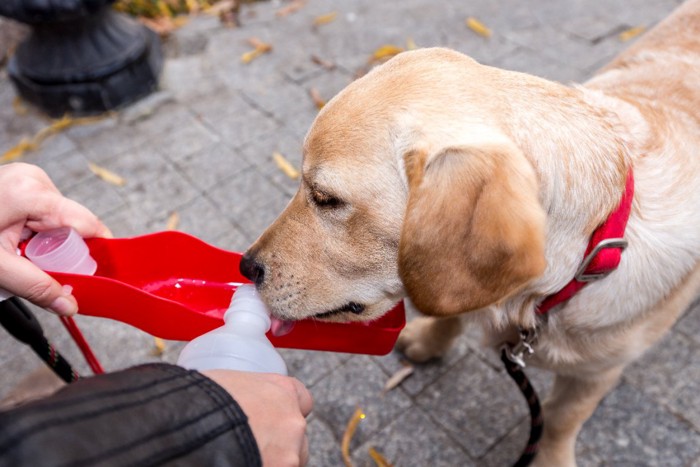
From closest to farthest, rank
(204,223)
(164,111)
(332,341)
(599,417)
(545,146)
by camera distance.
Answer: (545,146) → (332,341) → (599,417) → (204,223) → (164,111)

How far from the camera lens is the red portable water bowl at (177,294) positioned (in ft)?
6.53

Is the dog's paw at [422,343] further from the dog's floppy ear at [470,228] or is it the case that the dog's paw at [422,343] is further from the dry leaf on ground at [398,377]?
the dog's floppy ear at [470,228]

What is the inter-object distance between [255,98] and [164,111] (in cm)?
77

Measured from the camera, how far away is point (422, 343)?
318 cm

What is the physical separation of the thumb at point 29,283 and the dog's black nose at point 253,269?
0.58 meters

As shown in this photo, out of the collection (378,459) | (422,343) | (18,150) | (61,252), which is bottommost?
(378,459)

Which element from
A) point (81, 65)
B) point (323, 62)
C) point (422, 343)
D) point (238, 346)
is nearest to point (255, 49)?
point (323, 62)

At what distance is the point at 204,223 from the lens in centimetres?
403

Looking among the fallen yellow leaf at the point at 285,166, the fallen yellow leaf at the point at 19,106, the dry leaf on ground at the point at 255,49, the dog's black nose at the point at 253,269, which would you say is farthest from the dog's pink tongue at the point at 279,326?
the fallen yellow leaf at the point at 19,106

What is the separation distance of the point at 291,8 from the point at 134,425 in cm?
559

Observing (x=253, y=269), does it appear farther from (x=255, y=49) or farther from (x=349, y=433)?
(x=255, y=49)

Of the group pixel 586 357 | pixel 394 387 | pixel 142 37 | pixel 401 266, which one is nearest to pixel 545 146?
pixel 401 266

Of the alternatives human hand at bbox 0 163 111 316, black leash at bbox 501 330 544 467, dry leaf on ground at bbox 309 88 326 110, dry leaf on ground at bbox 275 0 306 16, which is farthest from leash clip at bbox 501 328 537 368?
dry leaf on ground at bbox 275 0 306 16

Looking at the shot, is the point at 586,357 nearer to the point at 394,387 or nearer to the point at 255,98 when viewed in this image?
the point at 394,387
